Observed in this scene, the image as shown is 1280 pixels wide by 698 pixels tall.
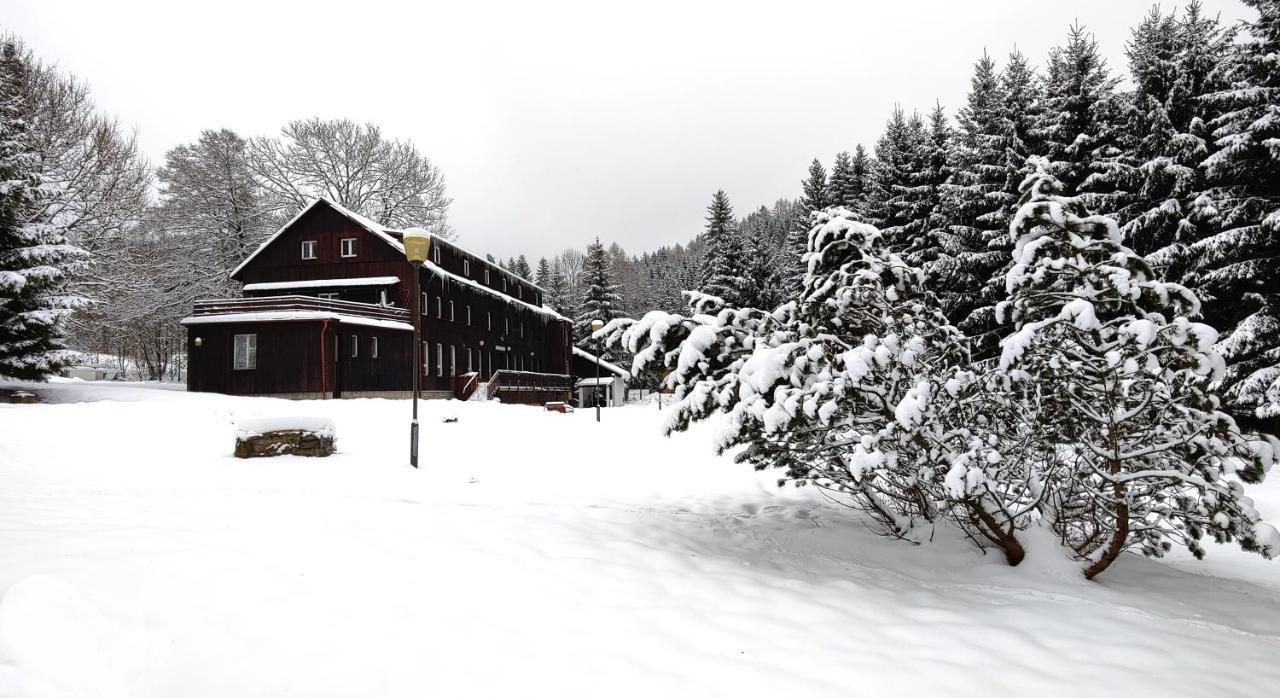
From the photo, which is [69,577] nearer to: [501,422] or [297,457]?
[297,457]

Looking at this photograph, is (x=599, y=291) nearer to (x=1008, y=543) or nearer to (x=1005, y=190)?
(x=1005, y=190)

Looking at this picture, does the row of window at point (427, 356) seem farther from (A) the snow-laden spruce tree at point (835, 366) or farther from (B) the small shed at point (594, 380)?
(A) the snow-laden spruce tree at point (835, 366)

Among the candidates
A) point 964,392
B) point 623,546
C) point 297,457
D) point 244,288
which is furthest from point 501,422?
point 244,288

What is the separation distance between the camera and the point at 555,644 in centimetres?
328

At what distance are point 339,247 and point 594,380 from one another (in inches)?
864

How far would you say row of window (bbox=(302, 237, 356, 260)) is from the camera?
27562 mm

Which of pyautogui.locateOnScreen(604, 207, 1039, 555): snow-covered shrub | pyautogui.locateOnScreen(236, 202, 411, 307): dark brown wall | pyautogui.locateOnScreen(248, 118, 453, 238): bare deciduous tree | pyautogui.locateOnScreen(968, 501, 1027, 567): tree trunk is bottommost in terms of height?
pyautogui.locateOnScreen(968, 501, 1027, 567): tree trunk

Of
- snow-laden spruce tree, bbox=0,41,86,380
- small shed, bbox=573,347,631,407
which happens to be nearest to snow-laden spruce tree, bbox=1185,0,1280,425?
snow-laden spruce tree, bbox=0,41,86,380

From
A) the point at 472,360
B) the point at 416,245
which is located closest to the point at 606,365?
the point at 472,360

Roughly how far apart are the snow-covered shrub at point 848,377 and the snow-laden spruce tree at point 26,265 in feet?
67.0

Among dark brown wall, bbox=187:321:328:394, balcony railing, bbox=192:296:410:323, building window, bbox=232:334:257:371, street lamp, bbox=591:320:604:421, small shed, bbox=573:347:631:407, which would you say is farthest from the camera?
small shed, bbox=573:347:631:407

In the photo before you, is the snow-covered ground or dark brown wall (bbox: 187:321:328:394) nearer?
the snow-covered ground

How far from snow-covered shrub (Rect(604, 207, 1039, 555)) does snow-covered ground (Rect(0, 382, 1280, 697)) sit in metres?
0.85

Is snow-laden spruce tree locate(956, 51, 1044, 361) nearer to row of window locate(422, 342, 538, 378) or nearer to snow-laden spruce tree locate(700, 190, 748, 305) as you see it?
snow-laden spruce tree locate(700, 190, 748, 305)
